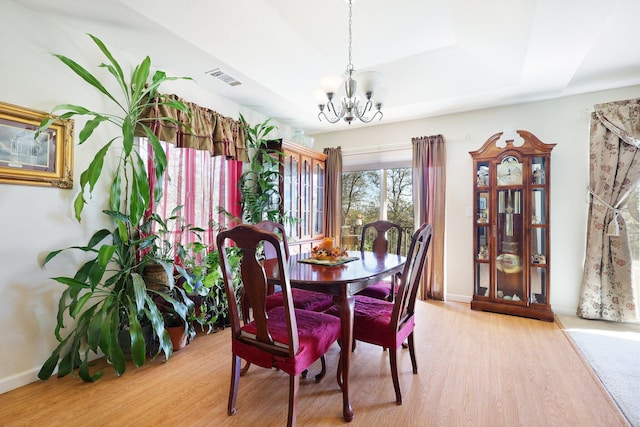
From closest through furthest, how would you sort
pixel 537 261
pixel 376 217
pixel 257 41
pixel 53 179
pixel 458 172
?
pixel 53 179
pixel 257 41
pixel 537 261
pixel 458 172
pixel 376 217

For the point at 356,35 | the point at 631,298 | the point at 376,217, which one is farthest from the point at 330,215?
the point at 631,298

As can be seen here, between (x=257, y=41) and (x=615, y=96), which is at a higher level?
(x=257, y=41)

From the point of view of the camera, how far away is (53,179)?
203cm

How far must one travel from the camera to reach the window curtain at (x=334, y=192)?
459 cm

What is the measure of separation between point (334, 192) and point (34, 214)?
3.45m

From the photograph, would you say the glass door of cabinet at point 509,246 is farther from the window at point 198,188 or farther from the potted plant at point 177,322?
the potted plant at point 177,322

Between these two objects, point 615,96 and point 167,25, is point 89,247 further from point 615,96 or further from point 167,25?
point 615,96

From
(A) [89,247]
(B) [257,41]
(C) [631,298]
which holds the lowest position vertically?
(C) [631,298]

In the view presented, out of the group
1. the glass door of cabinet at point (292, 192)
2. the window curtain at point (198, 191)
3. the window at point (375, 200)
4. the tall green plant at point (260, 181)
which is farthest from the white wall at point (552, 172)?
the window curtain at point (198, 191)

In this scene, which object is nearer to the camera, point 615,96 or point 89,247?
point 89,247

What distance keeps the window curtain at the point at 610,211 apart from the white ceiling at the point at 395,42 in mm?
456

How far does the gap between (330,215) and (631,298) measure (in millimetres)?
3589

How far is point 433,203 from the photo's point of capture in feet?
12.7

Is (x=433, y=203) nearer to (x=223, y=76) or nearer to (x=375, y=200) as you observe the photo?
(x=375, y=200)
